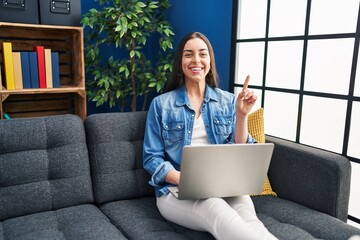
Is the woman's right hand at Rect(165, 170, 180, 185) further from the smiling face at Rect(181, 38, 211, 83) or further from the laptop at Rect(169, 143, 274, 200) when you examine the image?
the smiling face at Rect(181, 38, 211, 83)

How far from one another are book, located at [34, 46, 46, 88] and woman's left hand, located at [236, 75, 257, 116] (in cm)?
162

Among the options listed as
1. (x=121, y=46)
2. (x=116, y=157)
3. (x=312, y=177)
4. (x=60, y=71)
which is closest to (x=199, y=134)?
(x=116, y=157)

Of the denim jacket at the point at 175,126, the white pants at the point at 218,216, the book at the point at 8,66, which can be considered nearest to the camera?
the white pants at the point at 218,216

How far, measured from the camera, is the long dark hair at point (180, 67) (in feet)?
5.68

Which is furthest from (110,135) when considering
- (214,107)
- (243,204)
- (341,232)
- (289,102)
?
(289,102)

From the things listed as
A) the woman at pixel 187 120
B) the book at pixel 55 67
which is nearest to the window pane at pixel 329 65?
the woman at pixel 187 120

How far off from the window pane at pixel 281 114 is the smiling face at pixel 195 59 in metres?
0.82

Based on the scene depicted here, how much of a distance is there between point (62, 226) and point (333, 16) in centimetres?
180

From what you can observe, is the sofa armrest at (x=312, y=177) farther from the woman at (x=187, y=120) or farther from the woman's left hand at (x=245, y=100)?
the woman's left hand at (x=245, y=100)

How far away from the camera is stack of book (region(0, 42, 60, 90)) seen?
2395 millimetres

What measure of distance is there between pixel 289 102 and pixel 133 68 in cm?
126

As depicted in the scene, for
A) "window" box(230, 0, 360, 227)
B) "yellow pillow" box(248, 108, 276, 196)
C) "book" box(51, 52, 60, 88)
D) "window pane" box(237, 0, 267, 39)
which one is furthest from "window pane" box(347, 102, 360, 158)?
"book" box(51, 52, 60, 88)

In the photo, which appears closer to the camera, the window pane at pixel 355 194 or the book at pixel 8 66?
the window pane at pixel 355 194

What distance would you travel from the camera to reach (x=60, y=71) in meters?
2.90
